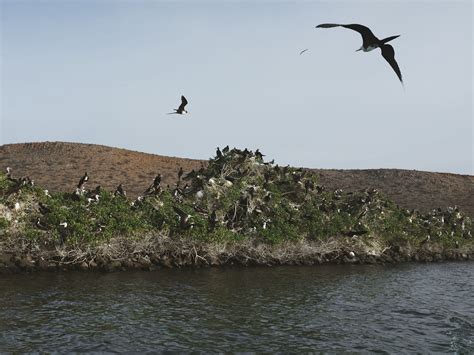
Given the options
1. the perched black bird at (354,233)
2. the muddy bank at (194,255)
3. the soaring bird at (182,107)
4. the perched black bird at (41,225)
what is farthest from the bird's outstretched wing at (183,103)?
the perched black bird at (354,233)

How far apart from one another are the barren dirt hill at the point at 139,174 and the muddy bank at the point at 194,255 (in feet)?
59.0

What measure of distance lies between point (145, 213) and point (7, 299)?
11.0m

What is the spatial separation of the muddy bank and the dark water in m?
1.14

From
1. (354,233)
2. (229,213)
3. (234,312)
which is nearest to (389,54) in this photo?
(234,312)

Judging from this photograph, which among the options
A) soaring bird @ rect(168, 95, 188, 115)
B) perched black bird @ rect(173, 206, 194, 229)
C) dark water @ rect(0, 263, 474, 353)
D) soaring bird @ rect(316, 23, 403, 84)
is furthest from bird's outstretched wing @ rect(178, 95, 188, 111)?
soaring bird @ rect(316, 23, 403, 84)

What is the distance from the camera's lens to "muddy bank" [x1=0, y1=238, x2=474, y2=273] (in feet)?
89.9

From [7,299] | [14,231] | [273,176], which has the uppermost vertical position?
[273,176]

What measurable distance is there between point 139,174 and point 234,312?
37.1 m

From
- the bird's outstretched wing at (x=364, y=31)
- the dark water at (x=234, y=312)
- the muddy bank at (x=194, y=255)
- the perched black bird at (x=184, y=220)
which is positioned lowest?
the dark water at (x=234, y=312)

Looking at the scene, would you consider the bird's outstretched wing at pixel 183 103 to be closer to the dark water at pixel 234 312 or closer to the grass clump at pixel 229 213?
the grass clump at pixel 229 213

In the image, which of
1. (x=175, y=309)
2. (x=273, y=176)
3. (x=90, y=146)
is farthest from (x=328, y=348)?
(x=90, y=146)

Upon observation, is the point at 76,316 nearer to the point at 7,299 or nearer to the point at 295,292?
the point at 7,299

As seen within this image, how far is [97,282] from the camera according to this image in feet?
82.5

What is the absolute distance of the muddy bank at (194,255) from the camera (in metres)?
27.4
